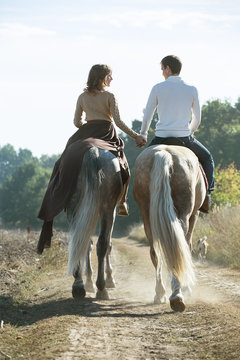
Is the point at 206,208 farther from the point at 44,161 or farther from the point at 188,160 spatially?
the point at 44,161

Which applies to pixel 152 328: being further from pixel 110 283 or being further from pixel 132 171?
pixel 132 171

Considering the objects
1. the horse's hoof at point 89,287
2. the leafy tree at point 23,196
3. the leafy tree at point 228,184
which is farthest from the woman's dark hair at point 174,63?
the leafy tree at point 23,196

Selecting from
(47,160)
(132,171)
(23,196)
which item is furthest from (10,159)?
(132,171)

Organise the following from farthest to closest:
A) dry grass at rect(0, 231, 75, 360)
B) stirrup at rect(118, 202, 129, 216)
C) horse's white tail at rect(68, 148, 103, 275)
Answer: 1. stirrup at rect(118, 202, 129, 216)
2. horse's white tail at rect(68, 148, 103, 275)
3. dry grass at rect(0, 231, 75, 360)

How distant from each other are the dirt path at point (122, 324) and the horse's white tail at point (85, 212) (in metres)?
0.63

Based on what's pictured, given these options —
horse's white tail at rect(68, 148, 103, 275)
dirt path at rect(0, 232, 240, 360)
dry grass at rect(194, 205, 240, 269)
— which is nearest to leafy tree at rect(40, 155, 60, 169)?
dry grass at rect(194, 205, 240, 269)

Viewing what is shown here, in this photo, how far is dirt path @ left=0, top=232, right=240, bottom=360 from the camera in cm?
504

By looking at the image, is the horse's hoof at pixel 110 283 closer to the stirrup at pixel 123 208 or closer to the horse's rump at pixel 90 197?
the stirrup at pixel 123 208

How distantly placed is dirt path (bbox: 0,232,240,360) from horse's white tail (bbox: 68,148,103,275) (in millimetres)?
634

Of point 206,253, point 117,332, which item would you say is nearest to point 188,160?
point 117,332

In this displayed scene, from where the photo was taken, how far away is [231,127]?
205ft

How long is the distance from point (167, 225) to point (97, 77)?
2.48 m

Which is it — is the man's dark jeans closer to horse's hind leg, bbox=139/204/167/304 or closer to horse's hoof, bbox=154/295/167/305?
horse's hind leg, bbox=139/204/167/304

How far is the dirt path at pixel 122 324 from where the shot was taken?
504 centimetres
